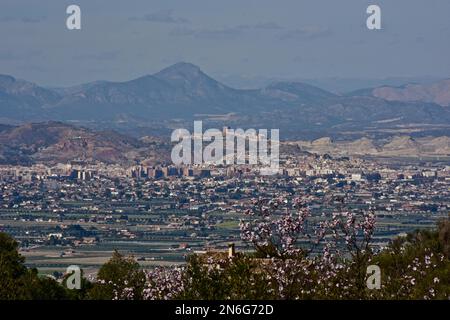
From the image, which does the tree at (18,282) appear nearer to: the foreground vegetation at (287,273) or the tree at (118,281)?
the foreground vegetation at (287,273)

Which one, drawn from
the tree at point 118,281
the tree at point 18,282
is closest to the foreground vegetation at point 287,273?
the tree at point 18,282

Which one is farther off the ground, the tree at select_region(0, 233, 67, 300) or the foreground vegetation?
the foreground vegetation

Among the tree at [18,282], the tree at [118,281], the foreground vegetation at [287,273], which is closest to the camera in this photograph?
the foreground vegetation at [287,273]

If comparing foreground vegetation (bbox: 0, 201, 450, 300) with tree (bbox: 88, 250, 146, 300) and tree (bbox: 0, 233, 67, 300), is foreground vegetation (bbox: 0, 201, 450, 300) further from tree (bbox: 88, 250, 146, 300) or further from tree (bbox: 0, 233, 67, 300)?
tree (bbox: 88, 250, 146, 300)

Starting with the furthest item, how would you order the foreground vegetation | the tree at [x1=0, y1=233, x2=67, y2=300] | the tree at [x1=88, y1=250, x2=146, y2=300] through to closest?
the tree at [x1=88, y1=250, x2=146, y2=300] < the tree at [x1=0, y1=233, x2=67, y2=300] < the foreground vegetation

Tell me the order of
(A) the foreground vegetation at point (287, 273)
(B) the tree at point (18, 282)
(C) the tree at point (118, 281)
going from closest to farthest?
1. (A) the foreground vegetation at point (287, 273)
2. (B) the tree at point (18, 282)
3. (C) the tree at point (118, 281)

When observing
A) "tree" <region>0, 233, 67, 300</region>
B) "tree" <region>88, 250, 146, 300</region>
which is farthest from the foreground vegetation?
"tree" <region>88, 250, 146, 300</region>

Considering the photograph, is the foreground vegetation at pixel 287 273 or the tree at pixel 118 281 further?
the tree at pixel 118 281

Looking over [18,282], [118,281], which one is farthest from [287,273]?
[118,281]

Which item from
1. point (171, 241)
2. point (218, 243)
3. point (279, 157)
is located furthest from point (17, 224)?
point (279, 157)

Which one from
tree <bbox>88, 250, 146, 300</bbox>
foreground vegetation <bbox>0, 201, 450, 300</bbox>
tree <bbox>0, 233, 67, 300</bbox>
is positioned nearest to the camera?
foreground vegetation <bbox>0, 201, 450, 300</bbox>
